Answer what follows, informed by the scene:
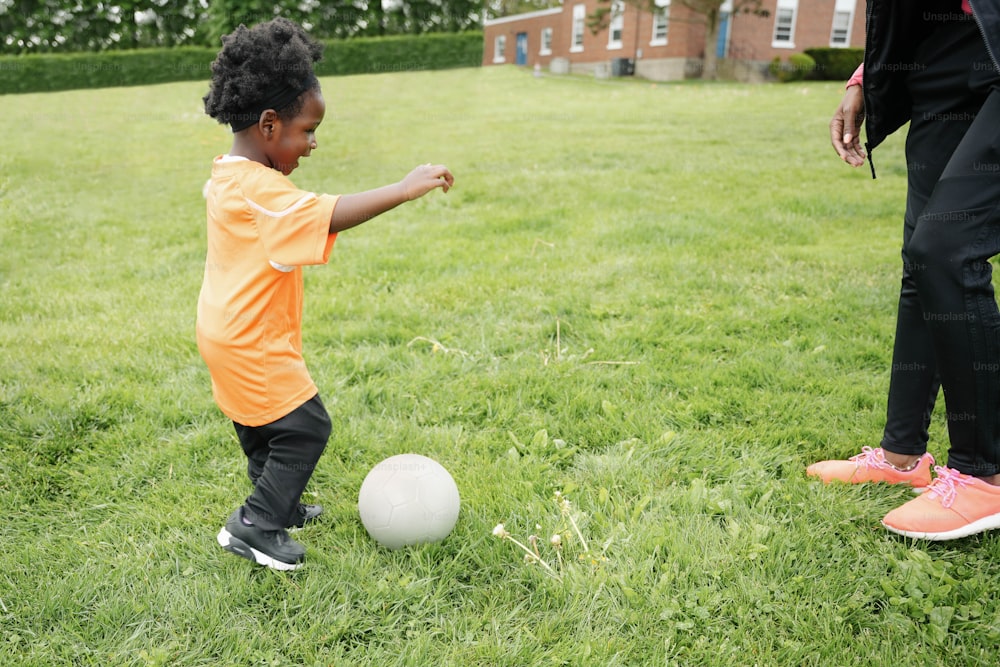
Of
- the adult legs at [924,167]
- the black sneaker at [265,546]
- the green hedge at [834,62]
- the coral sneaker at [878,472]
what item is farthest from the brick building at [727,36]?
the black sneaker at [265,546]

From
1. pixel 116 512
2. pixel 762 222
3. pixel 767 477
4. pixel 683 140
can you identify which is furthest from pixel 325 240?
pixel 683 140

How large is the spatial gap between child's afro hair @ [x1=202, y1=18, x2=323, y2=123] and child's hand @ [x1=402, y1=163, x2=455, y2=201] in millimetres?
498

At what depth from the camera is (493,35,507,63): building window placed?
2020 inches

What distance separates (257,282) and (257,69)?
68cm

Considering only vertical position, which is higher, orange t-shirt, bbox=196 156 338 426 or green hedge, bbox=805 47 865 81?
green hedge, bbox=805 47 865 81

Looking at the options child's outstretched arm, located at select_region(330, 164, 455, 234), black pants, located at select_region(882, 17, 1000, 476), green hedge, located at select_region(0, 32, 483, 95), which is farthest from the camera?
green hedge, located at select_region(0, 32, 483, 95)

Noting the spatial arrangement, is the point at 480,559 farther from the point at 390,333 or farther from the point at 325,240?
the point at 390,333

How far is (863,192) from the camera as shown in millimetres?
7918

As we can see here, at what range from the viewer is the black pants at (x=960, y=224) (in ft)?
7.13

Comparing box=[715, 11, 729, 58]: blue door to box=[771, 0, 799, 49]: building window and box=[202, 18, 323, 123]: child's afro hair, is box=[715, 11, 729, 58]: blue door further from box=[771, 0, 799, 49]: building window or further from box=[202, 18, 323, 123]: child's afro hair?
box=[202, 18, 323, 123]: child's afro hair

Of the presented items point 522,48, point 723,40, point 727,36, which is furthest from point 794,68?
point 522,48

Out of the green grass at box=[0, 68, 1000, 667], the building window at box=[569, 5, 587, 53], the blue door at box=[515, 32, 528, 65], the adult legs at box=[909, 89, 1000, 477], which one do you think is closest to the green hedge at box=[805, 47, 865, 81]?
the building window at box=[569, 5, 587, 53]

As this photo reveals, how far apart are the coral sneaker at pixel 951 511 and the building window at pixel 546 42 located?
46.0 m

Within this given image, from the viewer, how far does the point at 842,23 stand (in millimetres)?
33625
